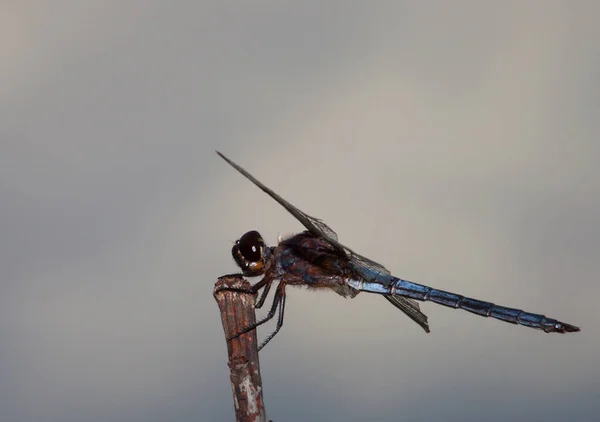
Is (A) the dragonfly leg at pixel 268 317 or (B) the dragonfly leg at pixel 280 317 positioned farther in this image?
(B) the dragonfly leg at pixel 280 317

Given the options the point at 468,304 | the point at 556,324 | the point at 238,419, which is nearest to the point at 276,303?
the point at 238,419

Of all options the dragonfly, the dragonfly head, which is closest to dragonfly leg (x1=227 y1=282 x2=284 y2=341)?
the dragonfly

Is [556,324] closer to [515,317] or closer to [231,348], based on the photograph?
[515,317]

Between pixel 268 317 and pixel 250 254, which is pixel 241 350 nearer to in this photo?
pixel 268 317

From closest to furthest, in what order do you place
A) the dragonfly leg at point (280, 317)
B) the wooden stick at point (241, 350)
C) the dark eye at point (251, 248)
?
the wooden stick at point (241, 350) → the dragonfly leg at point (280, 317) → the dark eye at point (251, 248)

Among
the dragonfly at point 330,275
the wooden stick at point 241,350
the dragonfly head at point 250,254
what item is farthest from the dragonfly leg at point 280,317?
the wooden stick at point 241,350

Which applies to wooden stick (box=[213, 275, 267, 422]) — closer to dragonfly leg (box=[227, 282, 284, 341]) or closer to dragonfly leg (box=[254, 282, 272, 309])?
dragonfly leg (box=[227, 282, 284, 341])

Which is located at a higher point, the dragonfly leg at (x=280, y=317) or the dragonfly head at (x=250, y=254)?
the dragonfly head at (x=250, y=254)

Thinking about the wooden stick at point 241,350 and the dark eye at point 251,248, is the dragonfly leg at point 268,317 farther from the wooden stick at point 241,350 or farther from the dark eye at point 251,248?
the dark eye at point 251,248
